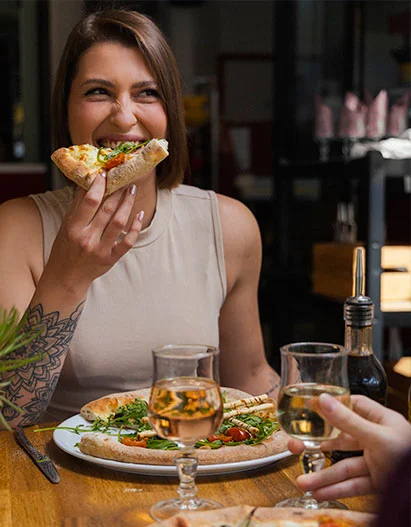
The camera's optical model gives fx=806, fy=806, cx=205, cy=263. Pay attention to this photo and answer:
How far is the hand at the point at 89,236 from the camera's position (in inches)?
64.4

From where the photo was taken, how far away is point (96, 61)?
2.09m

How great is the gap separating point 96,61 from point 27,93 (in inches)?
209

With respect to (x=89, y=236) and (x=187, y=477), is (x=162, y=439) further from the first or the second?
(x=89, y=236)

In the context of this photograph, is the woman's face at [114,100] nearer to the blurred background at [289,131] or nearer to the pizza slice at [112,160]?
the pizza slice at [112,160]

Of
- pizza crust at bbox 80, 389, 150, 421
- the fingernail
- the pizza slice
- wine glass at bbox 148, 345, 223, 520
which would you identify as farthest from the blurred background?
the fingernail

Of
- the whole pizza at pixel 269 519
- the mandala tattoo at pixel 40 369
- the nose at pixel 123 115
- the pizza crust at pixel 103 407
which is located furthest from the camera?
the nose at pixel 123 115

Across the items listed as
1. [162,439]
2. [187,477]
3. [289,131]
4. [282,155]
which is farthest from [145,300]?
[289,131]

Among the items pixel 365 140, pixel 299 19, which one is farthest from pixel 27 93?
pixel 365 140

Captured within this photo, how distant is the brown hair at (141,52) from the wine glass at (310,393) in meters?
1.18

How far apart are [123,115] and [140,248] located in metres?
0.36

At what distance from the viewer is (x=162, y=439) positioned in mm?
1320

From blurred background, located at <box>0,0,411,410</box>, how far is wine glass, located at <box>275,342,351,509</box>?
1.51 metres

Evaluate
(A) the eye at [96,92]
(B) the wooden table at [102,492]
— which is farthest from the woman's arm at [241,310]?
(B) the wooden table at [102,492]

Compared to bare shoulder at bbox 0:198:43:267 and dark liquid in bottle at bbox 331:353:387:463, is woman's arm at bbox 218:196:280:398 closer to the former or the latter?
bare shoulder at bbox 0:198:43:267
